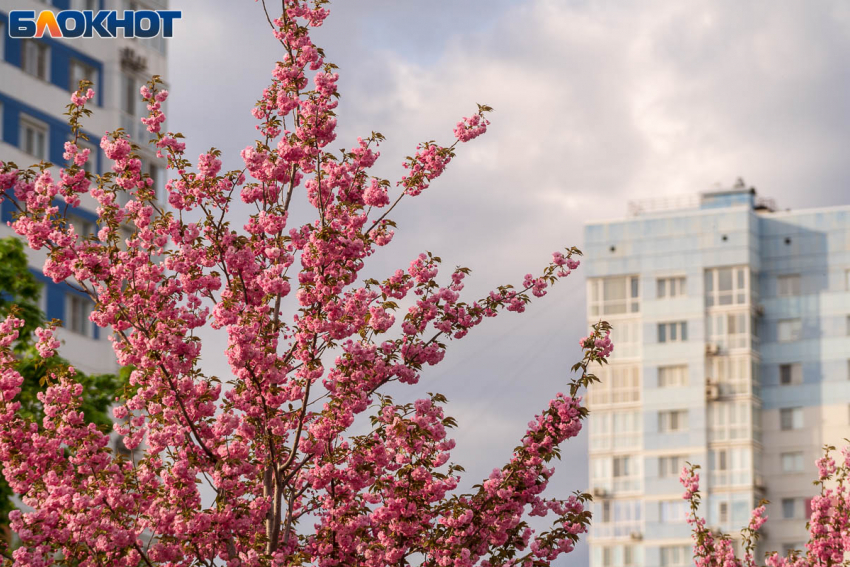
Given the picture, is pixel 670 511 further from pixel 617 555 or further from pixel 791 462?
pixel 791 462

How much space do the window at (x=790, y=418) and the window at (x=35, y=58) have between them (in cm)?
4220

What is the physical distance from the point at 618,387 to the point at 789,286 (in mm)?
9601

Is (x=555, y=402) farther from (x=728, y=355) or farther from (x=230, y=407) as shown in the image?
(x=728, y=355)

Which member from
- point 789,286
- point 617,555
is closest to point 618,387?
point 617,555

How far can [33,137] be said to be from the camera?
4494 cm

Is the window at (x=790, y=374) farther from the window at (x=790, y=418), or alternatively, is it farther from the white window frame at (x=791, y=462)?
the white window frame at (x=791, y=462)

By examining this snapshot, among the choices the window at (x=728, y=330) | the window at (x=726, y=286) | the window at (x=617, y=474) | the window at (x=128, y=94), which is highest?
the window at (x=726, y=286)

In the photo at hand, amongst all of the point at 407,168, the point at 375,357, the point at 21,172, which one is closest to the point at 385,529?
the point at 375,357

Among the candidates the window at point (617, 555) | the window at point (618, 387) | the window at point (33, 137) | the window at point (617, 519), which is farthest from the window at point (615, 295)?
the window at point (33, 137)

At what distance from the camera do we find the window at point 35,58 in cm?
4516

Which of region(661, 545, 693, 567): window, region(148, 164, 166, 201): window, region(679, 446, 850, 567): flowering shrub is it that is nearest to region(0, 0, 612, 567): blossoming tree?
region(679, 446, 850, 567): flowering shrub

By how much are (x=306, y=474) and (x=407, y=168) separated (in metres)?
3.30

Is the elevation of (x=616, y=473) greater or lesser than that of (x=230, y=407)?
greater

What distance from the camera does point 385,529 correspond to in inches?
580
